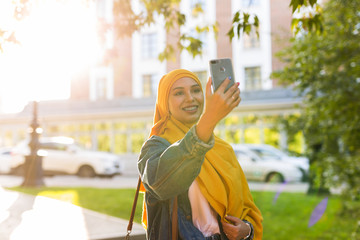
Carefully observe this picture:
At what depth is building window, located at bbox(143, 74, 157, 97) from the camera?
85.6ft

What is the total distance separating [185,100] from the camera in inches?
73.1

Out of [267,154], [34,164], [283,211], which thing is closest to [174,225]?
[283,211]

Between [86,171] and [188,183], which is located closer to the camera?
[188,183]

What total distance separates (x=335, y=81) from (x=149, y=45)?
71.2ft

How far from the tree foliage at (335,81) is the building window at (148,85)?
19.8 metres

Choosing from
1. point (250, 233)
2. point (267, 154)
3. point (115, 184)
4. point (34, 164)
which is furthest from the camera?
point (267, 154)

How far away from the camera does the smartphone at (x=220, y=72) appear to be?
1541 millimetres

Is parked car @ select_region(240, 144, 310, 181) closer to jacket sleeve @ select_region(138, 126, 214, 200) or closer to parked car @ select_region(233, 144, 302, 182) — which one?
parked car @ select_region(233, 144, 302, 182)

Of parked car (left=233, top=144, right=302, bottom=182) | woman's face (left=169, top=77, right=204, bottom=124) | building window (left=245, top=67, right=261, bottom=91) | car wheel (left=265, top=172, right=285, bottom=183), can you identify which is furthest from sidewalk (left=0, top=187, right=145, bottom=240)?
building window (left=245, top=67, right=261, bottom=91)

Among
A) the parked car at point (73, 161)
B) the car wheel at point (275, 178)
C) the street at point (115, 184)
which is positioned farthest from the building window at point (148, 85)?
the car wheel at point (275, 178)

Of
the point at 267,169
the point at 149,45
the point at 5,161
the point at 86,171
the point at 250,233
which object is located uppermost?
the point at 149,45

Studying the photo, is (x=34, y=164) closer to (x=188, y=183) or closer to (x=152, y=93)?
(x=188, y=183)

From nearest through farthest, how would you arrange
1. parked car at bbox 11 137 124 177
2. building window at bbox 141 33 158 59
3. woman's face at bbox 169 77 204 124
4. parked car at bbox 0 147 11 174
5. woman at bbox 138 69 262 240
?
1. woman at bbox 138 69 262 240
2. woman's face at bbox 169 77 204 124
3. parked car at bbox 11 137 124 177
4. parked car at bbox 0 147 11 174
5. building window at bbox 141 33 158 59

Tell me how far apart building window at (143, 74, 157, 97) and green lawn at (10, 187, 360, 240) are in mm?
16172
